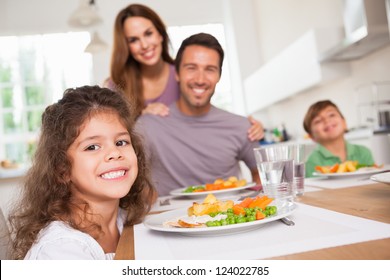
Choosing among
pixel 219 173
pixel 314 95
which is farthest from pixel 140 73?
pixel 314 95

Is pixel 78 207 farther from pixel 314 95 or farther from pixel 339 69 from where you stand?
pixel 314 95

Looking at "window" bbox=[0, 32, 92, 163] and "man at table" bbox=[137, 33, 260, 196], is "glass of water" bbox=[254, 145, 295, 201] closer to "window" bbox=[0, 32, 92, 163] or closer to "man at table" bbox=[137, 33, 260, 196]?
"man at table" bbox=[137, 33, 260, 196]

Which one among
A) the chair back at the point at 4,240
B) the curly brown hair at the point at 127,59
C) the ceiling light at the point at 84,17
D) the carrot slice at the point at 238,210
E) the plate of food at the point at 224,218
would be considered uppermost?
the ceiling light at the point at 84,17

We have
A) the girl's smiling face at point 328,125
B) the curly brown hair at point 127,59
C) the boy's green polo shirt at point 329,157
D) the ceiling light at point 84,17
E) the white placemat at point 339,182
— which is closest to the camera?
the white placemat at point 339,182

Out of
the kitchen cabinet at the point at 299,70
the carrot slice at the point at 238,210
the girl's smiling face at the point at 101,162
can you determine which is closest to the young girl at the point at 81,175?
the girl's smiling face at the point at 101,162

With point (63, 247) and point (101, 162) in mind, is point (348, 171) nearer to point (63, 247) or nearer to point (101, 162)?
point (101, 162)

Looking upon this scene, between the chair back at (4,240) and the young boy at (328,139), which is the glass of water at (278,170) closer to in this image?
the chair back at (4,240)

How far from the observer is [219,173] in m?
1.64

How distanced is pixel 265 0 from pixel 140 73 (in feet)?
12.9

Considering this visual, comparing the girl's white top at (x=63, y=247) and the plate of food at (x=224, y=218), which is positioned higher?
the plate of food at (x=224, y=218)

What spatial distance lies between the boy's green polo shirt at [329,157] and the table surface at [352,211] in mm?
874

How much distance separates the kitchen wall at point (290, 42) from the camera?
2.96 m

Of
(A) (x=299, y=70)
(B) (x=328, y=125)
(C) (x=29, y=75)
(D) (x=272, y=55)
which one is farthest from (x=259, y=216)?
(C) (x=29, y=75)

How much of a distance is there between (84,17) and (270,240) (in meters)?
3.22
